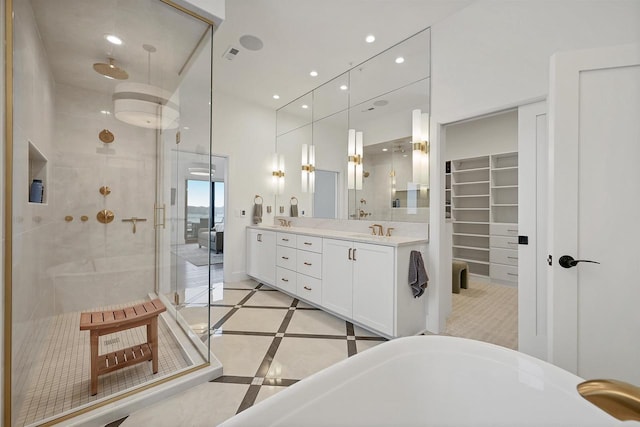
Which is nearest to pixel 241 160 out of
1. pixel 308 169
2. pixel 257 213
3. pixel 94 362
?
pixel 257 213

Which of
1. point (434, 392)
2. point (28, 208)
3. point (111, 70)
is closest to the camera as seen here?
point (434, 392)

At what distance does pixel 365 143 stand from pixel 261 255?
226 centimetres

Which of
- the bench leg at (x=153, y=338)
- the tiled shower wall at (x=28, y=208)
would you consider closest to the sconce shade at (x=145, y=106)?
the tiled shower wall at (x=28, y=208)

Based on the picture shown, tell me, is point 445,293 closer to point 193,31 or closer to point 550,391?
point 550,391

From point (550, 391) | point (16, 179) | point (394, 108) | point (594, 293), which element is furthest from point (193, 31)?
point (594, 293)

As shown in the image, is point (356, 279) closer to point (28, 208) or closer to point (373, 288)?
point (373, 288)

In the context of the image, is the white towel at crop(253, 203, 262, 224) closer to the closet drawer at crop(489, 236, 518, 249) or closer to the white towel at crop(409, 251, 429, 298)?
the white towel at crop(409, 251, 429, 298)

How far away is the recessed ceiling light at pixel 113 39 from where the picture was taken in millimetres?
1825

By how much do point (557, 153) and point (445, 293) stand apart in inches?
66.2

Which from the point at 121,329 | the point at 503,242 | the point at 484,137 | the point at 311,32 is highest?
the point at 311,32

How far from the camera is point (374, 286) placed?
8.00 feet

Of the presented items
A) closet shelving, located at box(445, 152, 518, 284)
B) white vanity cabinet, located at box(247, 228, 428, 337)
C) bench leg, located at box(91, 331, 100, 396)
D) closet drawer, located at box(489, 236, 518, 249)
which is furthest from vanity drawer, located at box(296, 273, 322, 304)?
closet drawer, located at box(489, 236, 518, 249)

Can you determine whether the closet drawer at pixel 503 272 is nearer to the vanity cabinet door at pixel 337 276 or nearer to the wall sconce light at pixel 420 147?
the wall sconce light at pixel 420 147

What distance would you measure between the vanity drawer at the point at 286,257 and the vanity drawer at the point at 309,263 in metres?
0.09
